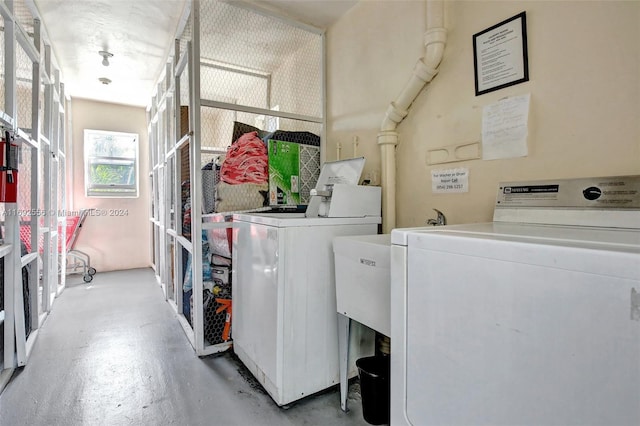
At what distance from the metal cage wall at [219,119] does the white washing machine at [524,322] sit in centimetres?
156

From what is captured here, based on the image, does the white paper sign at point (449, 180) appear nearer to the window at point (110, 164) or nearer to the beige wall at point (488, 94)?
the beige wall at point (488, 94)

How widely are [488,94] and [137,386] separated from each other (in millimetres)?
2434

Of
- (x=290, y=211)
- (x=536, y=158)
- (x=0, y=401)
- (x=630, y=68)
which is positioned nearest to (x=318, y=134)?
(x=290, y=211)

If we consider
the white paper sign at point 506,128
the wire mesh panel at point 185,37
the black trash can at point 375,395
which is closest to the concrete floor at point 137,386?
the black trash can at point 375,395

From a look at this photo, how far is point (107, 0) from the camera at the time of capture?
2.32 meters

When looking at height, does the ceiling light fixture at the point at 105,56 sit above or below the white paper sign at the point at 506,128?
above

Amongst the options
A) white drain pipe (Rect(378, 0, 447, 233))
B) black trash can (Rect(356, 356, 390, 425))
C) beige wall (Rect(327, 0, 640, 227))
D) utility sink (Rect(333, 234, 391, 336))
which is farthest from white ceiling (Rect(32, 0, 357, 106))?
black trash can (Rect(356, 356, 390, 425))

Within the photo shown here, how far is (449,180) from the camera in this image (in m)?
1.69

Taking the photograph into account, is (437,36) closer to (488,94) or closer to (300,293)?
(488,94)

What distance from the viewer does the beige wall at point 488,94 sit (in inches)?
45.3

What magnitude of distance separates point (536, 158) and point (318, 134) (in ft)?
5.59

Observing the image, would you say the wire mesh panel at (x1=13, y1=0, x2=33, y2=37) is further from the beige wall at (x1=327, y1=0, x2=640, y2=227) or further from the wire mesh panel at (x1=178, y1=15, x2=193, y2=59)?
the beige wall at (x1=327, y1=0, x2=640, y2=227)

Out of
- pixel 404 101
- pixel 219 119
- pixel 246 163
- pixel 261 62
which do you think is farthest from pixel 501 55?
pixel 219 119

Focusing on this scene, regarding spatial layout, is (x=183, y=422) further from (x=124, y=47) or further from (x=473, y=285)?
(x=124, y=47)
